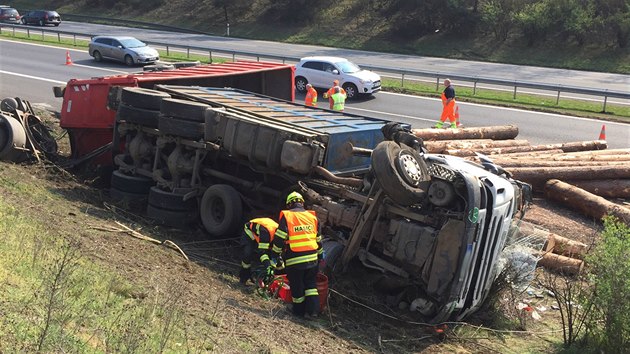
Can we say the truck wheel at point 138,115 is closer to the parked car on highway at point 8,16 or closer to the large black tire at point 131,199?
the large black tire at point 131,199

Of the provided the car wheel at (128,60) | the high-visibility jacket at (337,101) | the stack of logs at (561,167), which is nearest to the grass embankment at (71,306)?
the stack of logs at (561,167)

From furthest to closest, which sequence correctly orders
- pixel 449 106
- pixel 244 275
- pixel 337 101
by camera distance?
1. pixel 337 101
2. pixel 449 106
3. pixel 244 275

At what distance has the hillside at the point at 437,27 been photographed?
37375mm

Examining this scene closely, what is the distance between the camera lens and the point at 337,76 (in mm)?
25312

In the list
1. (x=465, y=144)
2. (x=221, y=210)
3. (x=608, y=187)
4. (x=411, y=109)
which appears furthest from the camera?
(x=411, y=109)

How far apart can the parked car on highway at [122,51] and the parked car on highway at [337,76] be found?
7860mm

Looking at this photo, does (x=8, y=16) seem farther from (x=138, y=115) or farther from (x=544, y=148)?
(x=544, y=148)

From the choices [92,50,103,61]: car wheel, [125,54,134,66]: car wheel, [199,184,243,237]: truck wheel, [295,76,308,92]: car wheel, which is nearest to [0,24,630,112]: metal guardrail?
[125,54,134,66]: car wheel

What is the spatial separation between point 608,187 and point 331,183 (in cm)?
649

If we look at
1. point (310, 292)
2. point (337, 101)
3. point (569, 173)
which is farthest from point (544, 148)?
point (310, 292)

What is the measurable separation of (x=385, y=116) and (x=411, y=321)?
14555mm

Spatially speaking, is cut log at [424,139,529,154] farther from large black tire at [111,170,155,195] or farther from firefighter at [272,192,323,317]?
firefighter at [272,192,323,317]

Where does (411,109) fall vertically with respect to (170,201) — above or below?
below

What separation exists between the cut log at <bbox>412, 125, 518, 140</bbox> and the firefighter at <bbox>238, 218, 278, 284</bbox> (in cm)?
727
